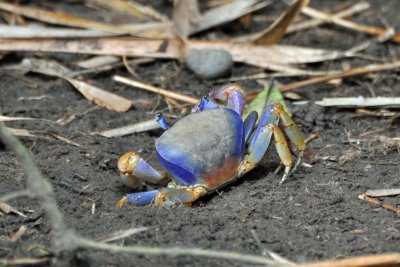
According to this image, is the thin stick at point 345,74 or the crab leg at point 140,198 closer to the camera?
the crab leg at point 140,198

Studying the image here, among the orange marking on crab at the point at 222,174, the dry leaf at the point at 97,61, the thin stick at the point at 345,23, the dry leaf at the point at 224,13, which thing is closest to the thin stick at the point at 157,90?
the dry leaf at the point at 97,61

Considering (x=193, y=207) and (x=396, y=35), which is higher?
(x=396, y=35)

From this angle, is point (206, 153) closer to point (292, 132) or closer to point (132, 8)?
point (292, 132)

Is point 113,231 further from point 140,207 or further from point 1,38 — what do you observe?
point 1,38

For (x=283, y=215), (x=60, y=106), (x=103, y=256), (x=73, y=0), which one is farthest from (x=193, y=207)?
(x=73, y=0)

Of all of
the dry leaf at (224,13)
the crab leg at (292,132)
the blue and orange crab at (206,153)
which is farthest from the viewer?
the dry leaf at (224,13)

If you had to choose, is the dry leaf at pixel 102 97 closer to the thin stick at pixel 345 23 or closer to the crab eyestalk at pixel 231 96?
the crab eyestalk at pixel 231 96
